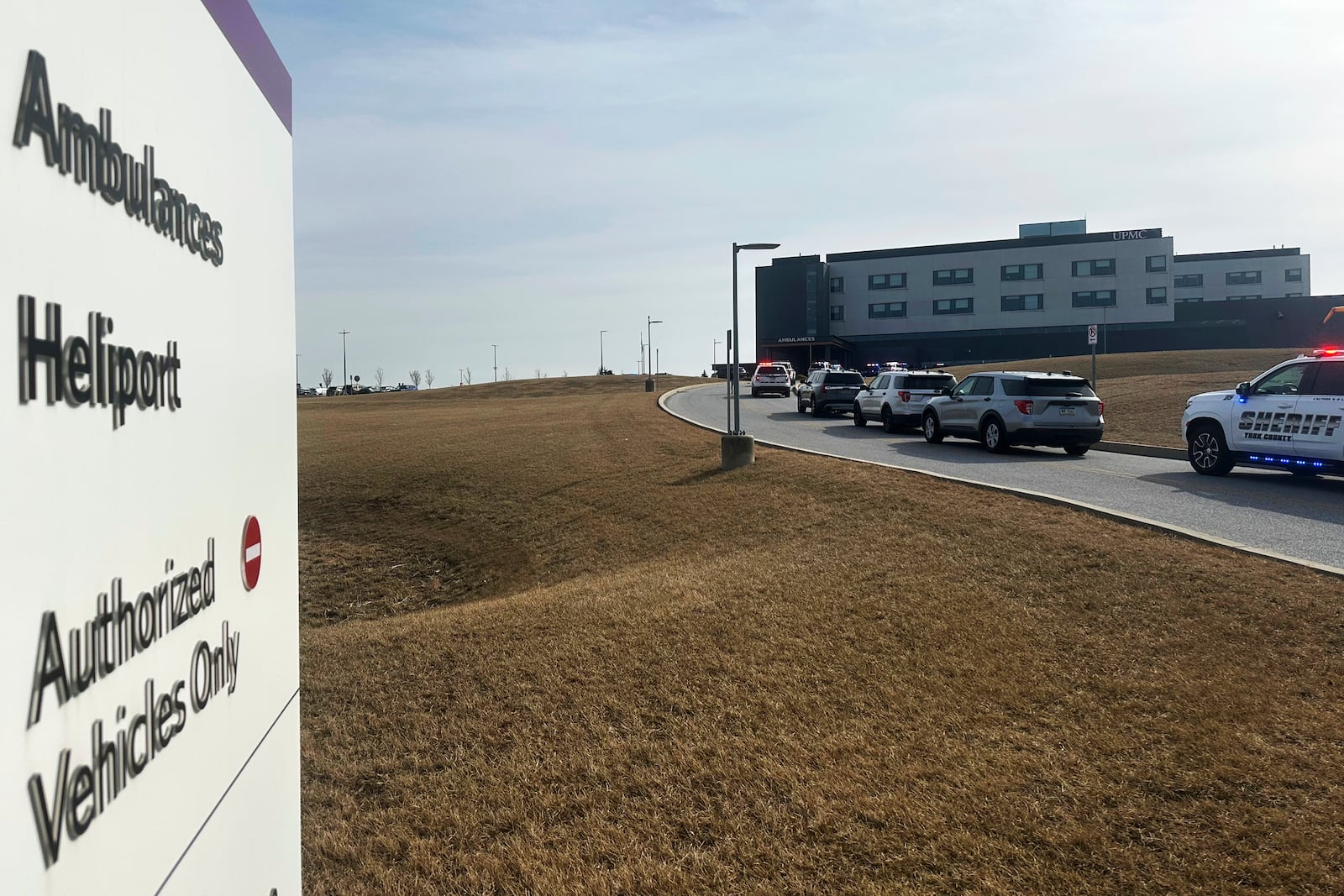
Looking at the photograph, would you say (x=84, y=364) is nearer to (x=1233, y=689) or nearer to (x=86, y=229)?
(x=86, y=229)

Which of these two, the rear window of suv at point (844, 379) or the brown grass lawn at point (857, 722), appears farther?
the rear window of suv at point (844, 379)

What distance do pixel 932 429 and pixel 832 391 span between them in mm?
10069

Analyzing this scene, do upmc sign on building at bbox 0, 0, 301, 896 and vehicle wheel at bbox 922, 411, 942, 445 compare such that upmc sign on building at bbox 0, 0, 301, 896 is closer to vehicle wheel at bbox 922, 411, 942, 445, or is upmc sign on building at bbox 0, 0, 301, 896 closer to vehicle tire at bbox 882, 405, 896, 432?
vehicle wheel at bbox 922, 411, 942, 445

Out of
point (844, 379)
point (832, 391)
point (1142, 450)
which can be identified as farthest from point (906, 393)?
point (844, 379)

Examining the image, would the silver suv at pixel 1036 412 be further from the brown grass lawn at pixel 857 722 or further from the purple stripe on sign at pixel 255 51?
the purple stripe on sign at pixel 255 51

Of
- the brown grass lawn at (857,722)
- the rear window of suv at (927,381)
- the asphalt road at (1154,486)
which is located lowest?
the brown grass lawn at (857,722)

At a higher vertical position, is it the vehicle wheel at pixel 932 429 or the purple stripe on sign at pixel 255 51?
the purple stripe on sign at pixel 255 51

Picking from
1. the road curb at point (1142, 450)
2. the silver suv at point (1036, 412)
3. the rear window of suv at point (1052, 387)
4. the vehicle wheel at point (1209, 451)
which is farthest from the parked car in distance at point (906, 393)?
the vehicle wheel at point (1209, 451)

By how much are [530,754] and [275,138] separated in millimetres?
3776

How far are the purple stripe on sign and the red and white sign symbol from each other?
3.86 ft

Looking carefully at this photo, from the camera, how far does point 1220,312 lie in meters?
81.8

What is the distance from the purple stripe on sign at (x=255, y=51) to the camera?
229cm

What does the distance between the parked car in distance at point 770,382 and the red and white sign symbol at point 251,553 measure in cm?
4555

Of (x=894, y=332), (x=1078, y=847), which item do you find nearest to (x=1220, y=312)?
(x=894, y=332)
